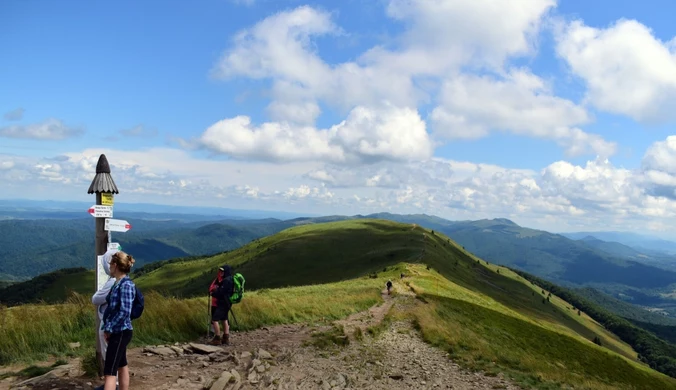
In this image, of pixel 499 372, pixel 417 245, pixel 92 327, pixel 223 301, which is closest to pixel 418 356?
pixel 499 372

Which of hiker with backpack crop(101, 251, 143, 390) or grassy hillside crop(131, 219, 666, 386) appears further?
grassy hillside crop(131, 219, 666, 386)

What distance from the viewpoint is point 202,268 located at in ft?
469

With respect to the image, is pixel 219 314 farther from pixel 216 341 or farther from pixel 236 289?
pixel 236 289

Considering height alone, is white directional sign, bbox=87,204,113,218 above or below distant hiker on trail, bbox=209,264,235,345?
above

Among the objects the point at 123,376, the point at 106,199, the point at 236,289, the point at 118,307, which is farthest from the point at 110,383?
the point at 236,289

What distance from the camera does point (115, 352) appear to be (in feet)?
28.6

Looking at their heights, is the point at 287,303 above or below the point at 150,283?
above

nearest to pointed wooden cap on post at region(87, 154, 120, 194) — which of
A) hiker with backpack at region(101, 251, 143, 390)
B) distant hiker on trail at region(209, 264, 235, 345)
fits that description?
hiker with backpack at region(101, 251, 143, 390)

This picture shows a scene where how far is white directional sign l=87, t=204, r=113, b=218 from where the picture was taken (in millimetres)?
10360

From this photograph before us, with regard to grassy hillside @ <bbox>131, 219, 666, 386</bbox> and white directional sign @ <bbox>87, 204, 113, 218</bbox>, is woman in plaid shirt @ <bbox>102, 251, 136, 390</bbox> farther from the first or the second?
grassy hillside @ <bbox>131, 219, 666, 386</bbox>

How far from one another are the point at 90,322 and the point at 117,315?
7081 millimetres

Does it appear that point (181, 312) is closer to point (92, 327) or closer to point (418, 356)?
point (92, 327)

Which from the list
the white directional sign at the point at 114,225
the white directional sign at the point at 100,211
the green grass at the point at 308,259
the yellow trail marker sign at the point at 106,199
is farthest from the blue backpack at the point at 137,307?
the green grass at the point at 308,259

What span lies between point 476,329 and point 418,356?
1637cm
